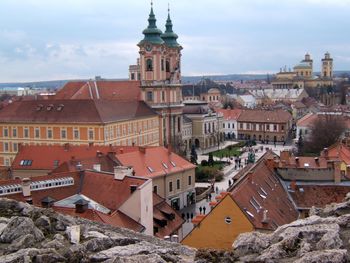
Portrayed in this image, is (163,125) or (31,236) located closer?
(31,236)

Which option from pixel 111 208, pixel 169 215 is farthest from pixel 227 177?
pixel 111 208

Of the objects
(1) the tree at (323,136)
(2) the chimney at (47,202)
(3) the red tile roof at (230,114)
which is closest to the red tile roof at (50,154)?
(2) the chimney at (47,202)

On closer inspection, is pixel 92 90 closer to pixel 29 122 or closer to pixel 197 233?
pixel 29 122

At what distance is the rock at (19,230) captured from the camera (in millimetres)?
12344

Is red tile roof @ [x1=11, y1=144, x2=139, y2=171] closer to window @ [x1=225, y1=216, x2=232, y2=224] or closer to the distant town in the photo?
the distant town

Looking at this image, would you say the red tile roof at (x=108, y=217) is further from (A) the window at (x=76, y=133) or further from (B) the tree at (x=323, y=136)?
(B) the tree at (x=323, y=136)

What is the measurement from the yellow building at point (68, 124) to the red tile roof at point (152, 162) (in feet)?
47.7

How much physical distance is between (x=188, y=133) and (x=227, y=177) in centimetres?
2979

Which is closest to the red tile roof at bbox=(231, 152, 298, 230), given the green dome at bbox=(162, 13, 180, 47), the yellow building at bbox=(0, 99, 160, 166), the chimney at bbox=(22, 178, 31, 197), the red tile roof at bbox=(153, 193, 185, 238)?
the red tile roof at bbox=(153, 193, 185, 238)

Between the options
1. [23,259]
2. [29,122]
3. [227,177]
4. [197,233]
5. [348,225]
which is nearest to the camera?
[23,259]

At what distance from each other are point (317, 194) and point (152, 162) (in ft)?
46.3

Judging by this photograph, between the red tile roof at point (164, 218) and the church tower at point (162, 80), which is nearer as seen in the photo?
the red tile roof at point (164, 218)

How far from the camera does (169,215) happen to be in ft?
96.2

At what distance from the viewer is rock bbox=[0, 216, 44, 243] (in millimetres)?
12344
